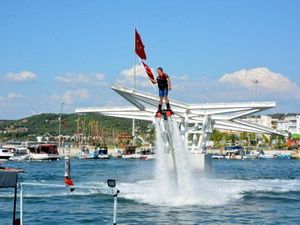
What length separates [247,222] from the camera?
1106 inches

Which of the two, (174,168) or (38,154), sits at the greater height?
(38,154)

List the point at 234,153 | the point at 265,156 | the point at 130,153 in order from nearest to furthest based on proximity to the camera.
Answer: the point at 234,153
the point at 130,153
the point at 265,156

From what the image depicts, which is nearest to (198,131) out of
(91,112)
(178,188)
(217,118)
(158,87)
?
(217,118)

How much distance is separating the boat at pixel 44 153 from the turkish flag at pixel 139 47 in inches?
4170

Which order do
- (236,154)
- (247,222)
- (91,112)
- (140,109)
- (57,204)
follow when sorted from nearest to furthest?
1. (247,222)
2. (57,204)
3. (140,109)
4. (91,112)
5. (236,154)

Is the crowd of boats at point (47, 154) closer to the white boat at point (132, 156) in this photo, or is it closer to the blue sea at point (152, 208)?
the white boat at point (132, 156)

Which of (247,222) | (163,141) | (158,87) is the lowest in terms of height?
(247,222)

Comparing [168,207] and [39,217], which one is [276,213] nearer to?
[168,207]

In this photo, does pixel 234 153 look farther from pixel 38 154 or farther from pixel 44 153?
pixel 38 154

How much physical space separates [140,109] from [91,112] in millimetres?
9646

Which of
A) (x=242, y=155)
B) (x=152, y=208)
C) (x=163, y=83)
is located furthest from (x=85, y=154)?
(x=163, y=83)

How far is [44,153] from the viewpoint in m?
142

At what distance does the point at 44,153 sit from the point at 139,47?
10915cm

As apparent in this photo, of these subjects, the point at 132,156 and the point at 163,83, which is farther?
the point at 132,156
